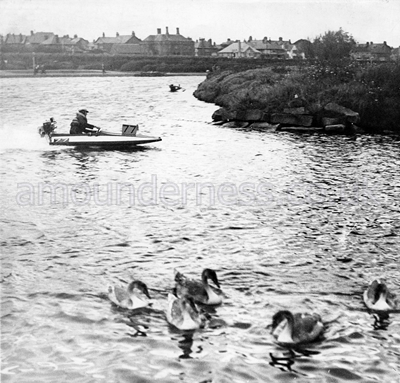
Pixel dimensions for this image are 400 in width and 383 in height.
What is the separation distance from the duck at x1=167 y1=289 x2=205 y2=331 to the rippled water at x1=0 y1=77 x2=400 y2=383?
7.3 inches

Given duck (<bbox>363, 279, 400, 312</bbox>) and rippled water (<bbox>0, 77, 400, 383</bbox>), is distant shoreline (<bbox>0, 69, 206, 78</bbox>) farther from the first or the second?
duck (<bbox>363, 279, 400, 312</bbox>)

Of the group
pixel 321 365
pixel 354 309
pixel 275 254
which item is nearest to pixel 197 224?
pixel 275 254

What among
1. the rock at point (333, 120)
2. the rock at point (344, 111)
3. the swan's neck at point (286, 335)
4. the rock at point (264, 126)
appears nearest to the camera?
the swan's neck at point (286, 335)

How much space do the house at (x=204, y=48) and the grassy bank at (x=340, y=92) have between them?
125 meters

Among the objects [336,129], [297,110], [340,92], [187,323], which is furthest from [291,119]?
[187,323]

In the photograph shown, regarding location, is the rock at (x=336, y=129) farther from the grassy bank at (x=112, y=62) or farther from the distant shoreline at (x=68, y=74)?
the grassy bank at (x=112, y=62)

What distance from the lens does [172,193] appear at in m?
22.6

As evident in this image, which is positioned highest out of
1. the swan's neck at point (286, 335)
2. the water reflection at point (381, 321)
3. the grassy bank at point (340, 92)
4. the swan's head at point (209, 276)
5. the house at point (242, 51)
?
the house at point (242, 51)

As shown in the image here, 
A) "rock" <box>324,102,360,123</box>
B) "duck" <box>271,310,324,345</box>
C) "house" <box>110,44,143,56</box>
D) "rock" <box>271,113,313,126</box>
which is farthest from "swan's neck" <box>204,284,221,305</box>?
"house" <box>110,44,143,56</box>

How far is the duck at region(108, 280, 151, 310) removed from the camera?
39.7 feet

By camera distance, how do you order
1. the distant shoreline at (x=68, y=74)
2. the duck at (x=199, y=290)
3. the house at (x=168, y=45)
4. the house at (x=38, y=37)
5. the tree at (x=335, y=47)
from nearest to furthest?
the duck at (x=199, y=290), the tree at (x=335, y=47), the distant shoreline at (x=68, y=74), the house at (x=38, y=37), the house at (x=168, y=45)

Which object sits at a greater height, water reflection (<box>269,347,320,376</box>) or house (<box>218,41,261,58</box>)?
house (<box>218,41,261,58</box>)

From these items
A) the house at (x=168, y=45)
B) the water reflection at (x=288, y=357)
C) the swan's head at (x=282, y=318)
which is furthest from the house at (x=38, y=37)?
the water reflection at (x=288, y=357)

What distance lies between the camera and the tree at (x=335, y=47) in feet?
188
